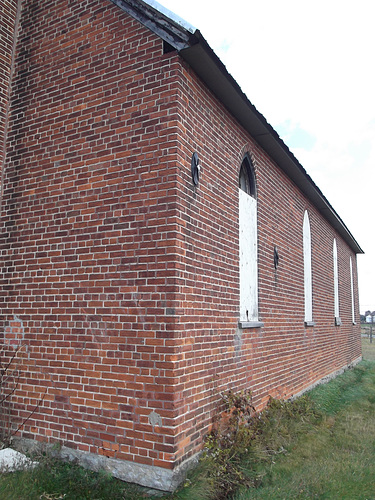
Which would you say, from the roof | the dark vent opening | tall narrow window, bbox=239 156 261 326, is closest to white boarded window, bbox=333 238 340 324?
the roof

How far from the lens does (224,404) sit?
17.1ft

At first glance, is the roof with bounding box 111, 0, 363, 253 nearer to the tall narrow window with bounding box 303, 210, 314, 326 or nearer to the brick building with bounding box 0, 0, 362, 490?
the brick building with bounding box 0, 0, 362, 490

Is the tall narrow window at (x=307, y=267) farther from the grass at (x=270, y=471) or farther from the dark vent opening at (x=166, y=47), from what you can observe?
the dark vent opening at (x=166, y=47)

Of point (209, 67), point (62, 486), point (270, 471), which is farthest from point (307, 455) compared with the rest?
point (209, 67)

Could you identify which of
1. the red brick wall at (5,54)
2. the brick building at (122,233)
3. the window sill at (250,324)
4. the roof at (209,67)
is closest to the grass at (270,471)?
the brick building at (122,233)

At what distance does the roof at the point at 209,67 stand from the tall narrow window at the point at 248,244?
2.18 feet

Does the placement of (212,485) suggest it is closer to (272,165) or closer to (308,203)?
(272,165)

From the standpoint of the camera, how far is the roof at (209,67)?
4562 mm

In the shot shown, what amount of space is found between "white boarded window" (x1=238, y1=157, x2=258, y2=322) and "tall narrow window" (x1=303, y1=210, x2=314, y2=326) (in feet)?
12.3

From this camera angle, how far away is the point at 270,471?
461cm

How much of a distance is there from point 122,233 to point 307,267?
7031 millimetres

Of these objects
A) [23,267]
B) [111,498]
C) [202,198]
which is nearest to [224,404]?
[111,498]

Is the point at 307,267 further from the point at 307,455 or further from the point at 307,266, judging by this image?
the point at 307,455

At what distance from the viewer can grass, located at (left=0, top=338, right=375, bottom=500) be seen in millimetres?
3906
